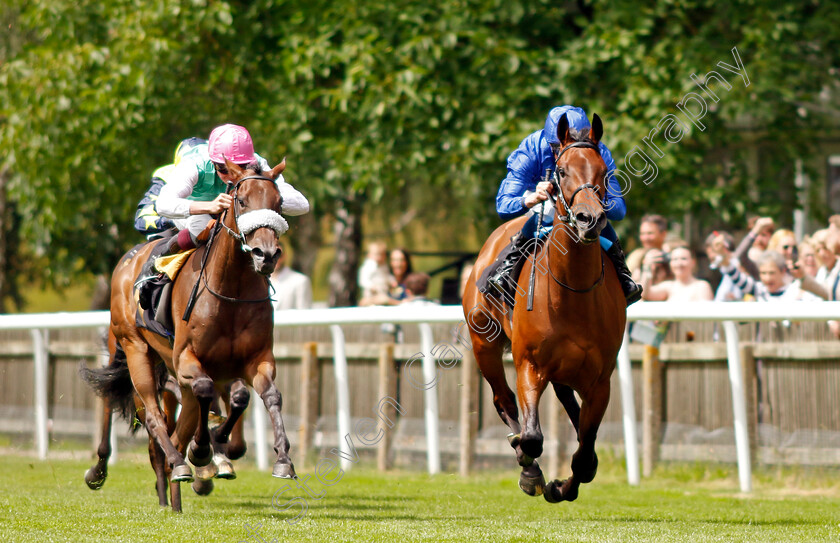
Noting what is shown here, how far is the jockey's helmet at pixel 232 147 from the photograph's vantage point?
6.60 m

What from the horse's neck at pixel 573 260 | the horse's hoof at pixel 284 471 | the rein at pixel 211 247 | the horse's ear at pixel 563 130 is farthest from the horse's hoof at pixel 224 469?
the horse's ear at pixel 563 130

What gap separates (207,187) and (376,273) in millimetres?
4191

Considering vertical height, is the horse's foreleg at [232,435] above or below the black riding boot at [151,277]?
below

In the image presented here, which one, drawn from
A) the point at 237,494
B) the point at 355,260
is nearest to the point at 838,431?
the point at 237,494

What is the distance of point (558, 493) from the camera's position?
6355 mm

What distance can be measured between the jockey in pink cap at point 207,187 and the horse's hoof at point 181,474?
1.15 metres

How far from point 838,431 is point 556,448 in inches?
76.7

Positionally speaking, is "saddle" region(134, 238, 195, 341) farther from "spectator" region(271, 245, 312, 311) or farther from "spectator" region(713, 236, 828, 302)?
"spectator" region(713, 236, 828, 302)

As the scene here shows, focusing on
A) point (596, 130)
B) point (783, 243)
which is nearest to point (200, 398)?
point (596, 130)

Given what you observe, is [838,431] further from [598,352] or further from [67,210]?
[67,210]

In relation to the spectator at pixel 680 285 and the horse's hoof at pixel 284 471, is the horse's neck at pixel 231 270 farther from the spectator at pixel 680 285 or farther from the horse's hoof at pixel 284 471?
the spectator at pixel 680 285

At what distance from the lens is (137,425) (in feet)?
27.0

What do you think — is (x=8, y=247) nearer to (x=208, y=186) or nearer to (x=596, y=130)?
(x=208, y=186)

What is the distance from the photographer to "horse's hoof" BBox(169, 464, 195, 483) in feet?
20.7
